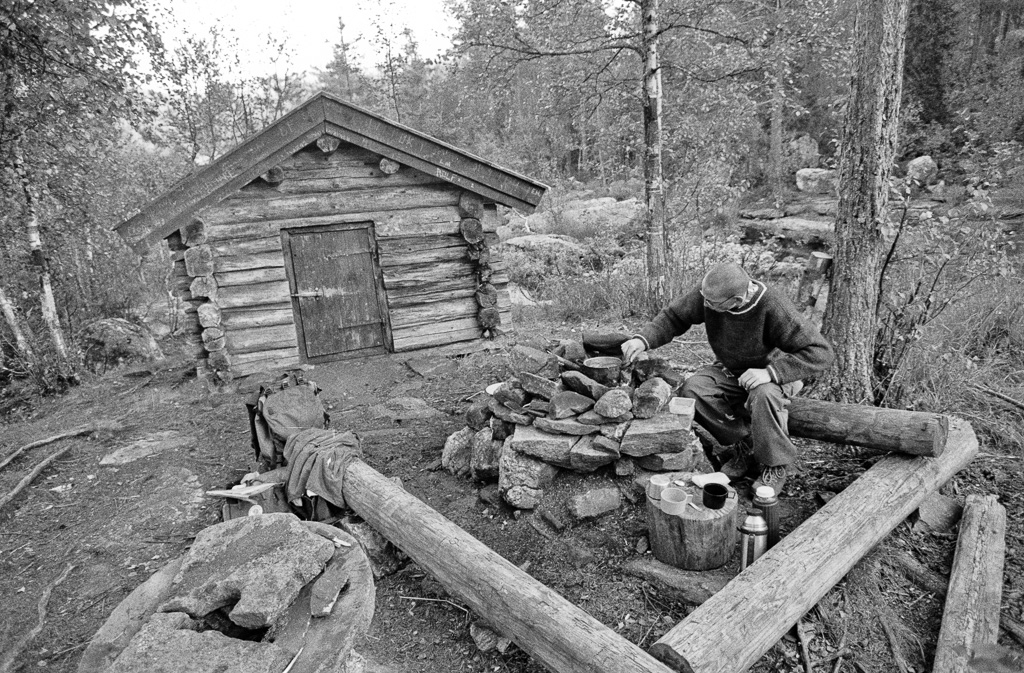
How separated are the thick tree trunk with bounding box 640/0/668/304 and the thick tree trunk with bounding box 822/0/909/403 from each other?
→ 4.42 meters

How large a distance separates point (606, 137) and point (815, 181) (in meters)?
13.0

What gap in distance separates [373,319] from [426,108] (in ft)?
68.1

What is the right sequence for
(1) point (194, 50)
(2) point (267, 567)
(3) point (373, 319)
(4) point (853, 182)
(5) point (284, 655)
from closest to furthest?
(5) point (284, 655) → (2) point (267, 567) → (4) point (853, 182) → (3) point (373, 319) → (1) point (194, 50)

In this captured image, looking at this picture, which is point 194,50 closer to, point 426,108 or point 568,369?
point 426,108

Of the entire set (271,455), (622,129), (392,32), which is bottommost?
(271,455)

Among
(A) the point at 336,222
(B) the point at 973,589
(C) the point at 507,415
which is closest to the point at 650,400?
(C) the point at 507,415

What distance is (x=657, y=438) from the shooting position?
4.07m

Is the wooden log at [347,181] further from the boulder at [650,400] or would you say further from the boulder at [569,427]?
the boulder at [650,400]

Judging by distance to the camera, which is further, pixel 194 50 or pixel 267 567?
pixel 194 50

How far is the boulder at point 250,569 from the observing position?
7.16ft

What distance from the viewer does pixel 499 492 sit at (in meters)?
4.48

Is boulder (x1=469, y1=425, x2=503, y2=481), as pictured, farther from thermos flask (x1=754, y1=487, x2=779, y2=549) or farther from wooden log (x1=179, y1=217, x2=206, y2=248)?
wooden log (x1=179, y1=217, x2=206, y2=248)

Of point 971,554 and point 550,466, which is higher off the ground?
point 550,466

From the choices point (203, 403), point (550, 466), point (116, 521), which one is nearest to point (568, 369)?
point (550, 466)
